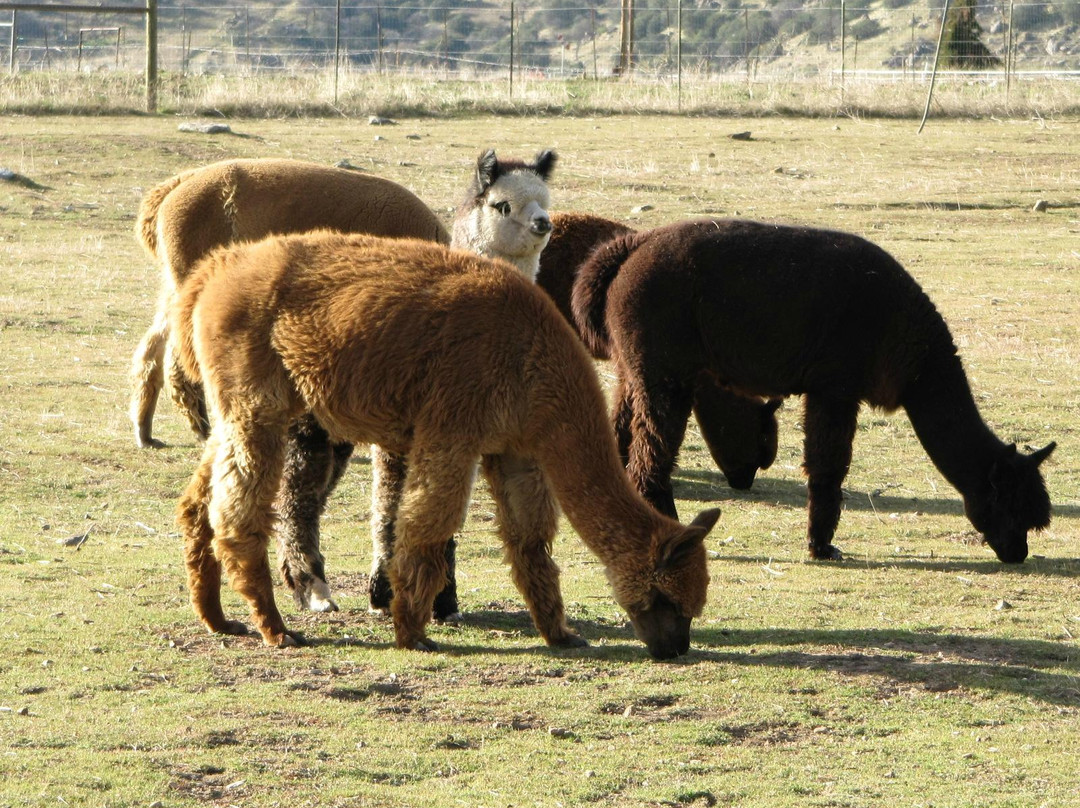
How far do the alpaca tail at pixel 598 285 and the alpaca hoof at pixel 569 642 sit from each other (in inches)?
123

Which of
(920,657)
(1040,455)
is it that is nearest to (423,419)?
(920,657)

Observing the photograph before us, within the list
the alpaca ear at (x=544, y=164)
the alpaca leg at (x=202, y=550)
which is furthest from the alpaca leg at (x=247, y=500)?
the alpaca ear at (x=544, y=164)

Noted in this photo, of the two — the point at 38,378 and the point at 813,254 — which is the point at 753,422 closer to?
the point at 813,254

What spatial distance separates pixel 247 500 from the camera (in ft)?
20.0

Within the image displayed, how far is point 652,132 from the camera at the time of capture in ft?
85.9

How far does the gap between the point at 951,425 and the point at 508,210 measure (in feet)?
9.53

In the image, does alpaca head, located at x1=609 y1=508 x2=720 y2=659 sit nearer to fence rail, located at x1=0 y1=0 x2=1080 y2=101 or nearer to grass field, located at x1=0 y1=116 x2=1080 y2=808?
grass field, located at x1=0 y1=116 x2=1080 y2=808

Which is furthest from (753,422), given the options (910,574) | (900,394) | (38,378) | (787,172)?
(787,172)

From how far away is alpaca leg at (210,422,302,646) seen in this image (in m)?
6.09

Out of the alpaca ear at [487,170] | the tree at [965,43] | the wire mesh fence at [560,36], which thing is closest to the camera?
the alpaca ear at [487,170]

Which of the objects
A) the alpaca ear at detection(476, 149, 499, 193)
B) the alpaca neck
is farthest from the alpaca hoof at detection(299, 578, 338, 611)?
the alpaca neck

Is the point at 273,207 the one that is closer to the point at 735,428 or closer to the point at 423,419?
the point at 735,428

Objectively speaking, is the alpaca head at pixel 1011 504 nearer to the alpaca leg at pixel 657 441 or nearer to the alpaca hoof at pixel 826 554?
the alpaca hoof at pixel 826 554

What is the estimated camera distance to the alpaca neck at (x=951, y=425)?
334 inches
